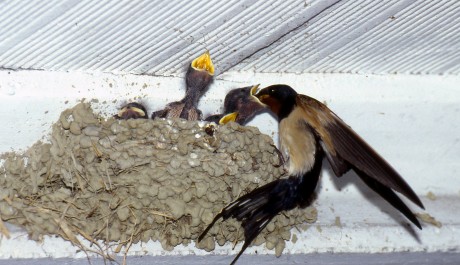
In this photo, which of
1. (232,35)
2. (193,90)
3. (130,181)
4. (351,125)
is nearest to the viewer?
(130,181)

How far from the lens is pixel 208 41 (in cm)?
384

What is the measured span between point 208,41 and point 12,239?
1.04 metres

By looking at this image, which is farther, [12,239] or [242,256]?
[242,256]

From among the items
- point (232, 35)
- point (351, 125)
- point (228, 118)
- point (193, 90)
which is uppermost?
point (232, 35)

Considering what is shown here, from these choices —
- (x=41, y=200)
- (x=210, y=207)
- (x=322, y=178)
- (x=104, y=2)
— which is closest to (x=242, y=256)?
(x=210, y=207)

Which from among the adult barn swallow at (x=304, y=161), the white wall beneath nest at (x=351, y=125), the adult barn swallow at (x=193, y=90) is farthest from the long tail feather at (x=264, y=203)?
the adult barn swallow at (x=193, y=90)

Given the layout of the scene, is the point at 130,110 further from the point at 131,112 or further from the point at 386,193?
the point at 386,193

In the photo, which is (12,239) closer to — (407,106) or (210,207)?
(210,207)

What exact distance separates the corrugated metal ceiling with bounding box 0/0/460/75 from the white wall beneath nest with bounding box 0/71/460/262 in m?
0.06

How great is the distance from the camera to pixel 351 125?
4172mm

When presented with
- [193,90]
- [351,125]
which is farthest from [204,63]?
[351,125]

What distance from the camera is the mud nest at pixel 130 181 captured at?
142 inches

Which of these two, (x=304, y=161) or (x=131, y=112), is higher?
(x=131, y=112)

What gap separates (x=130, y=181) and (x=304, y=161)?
2.32 ft
